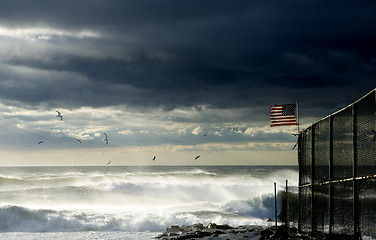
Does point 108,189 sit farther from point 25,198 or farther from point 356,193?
point 356,193

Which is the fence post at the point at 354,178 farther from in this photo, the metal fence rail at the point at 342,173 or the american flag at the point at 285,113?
the american flag at the point at 285,113

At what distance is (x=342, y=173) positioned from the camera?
31.7 feet

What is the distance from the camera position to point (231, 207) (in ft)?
96.2

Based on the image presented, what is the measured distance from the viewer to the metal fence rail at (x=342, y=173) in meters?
7.99

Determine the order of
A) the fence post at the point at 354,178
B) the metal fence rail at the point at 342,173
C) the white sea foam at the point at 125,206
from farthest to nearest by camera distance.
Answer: the white sea foam at the point at 125,206 → the fence post at the point at 354,178 → the metal fence rail at the point at 342,173

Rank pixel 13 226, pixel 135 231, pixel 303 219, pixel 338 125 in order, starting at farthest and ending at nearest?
pixel 13 226 < pixel 135 231 < pixel 303 219 < pixel 338 125

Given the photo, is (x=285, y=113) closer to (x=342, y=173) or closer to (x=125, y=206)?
(x=342, y=173)

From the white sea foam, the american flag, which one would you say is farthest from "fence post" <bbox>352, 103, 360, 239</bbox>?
the white sea foam

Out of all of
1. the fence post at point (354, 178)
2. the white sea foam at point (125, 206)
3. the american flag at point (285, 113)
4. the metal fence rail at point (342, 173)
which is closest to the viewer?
the metal fence rail at point (342, 173)

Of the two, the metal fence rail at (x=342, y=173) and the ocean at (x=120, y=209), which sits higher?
the metal fence rail at (x=342, y=173)

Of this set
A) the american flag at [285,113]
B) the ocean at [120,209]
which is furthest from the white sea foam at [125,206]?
the american flag at [285,113]

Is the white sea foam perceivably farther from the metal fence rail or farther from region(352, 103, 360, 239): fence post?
region(352, 103, 360, 239): fence post

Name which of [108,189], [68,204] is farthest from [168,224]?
[108,189]

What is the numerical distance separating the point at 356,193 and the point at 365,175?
0.66 metres
